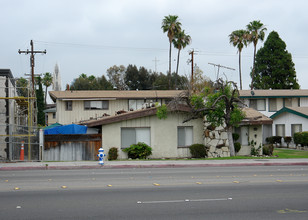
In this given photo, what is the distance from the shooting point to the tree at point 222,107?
2561 centimetres

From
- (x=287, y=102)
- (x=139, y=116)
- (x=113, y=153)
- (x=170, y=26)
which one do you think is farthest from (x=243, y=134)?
(x=170, y=26)

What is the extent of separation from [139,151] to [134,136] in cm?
139

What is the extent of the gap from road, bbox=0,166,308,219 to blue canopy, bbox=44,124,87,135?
38.3 feet

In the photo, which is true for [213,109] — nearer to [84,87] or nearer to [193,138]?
[193,138]

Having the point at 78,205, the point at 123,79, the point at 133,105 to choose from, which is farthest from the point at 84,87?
the point at 78,205

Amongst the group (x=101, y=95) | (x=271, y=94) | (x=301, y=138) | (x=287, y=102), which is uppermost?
(x=271, y=94)

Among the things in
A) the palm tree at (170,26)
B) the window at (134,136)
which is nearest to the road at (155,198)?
the window at (134,136)

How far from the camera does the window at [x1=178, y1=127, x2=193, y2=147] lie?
2856 cm

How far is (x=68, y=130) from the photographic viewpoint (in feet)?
89.4

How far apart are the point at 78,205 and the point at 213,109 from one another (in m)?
17.0

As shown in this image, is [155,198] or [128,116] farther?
[128,116]

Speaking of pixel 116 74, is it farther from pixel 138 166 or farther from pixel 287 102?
pixel 138 166

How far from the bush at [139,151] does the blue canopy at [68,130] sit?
325 cm

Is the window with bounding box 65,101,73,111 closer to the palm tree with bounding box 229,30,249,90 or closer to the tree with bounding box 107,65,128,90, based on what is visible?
the palm tree with bounding box 229,30,249,90
